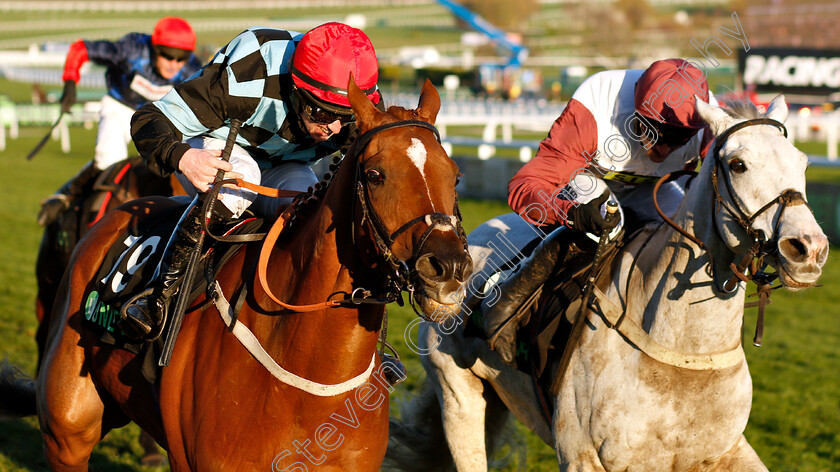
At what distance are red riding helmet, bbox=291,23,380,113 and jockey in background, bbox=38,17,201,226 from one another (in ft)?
12.1

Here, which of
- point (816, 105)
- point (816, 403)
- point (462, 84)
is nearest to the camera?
point (816, 403)

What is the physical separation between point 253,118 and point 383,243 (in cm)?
130

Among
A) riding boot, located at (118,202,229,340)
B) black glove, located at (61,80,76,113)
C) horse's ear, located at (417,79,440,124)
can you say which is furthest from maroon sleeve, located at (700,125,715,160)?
black glove, located at (61,80,76,113)

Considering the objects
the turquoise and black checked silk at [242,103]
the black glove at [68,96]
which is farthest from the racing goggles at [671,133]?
the black glove at [68,96]

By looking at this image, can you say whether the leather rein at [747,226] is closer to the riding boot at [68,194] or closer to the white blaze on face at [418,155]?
the white blaze on face at [418,155]

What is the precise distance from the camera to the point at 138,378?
135 inches

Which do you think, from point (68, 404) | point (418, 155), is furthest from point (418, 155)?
point (68, 404)

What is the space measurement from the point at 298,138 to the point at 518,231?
1.37 m

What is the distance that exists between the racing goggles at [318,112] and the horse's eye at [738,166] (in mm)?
1386

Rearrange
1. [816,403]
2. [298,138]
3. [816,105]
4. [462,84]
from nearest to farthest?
1. [298,138]
2. [816,403]
3. [816,105]
4. [462,84]

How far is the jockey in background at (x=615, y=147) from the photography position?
3.67 m

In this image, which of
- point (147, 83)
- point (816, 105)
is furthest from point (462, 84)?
point (147, 83)

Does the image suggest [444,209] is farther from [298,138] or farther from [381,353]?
[298,138]

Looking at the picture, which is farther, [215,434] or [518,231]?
[518,231]
